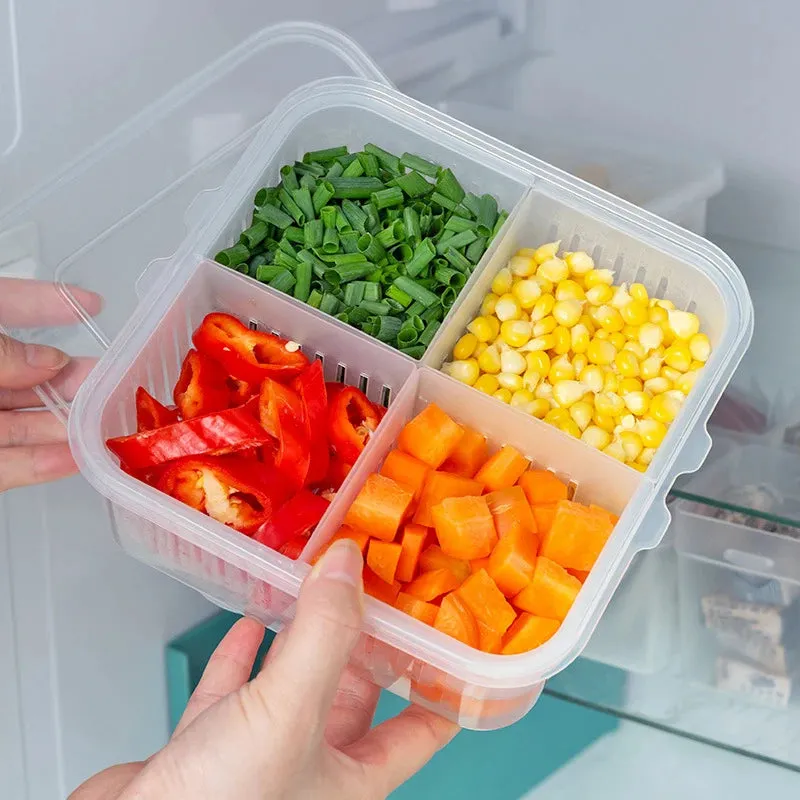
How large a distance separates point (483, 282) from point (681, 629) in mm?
567

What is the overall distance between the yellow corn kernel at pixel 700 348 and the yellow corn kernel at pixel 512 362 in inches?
7.5

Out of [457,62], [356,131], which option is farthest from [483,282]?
[457,62]

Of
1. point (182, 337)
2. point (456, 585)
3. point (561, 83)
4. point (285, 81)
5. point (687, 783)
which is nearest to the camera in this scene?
point (456, 585)

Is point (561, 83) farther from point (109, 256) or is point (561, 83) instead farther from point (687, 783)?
point (687, 783)

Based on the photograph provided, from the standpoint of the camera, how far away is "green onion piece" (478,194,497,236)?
Result: 1310 millimetres

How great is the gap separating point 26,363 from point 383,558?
1.43ft

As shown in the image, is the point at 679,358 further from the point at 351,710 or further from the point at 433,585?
the point at 351,710

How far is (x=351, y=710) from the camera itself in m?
1.20

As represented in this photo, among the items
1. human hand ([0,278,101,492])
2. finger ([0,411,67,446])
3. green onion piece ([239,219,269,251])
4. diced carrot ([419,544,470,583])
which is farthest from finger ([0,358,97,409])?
diced carrot ([419,544,470,583])

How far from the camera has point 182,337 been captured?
1.25m

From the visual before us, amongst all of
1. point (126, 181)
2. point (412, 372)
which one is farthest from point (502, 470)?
point (126, 181)

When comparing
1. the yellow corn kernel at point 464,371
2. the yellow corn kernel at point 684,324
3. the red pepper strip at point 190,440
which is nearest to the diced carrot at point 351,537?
the red pepper strip at point 190,440

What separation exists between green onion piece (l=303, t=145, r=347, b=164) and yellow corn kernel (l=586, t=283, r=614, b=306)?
0.35 metres

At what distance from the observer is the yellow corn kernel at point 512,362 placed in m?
1.26
